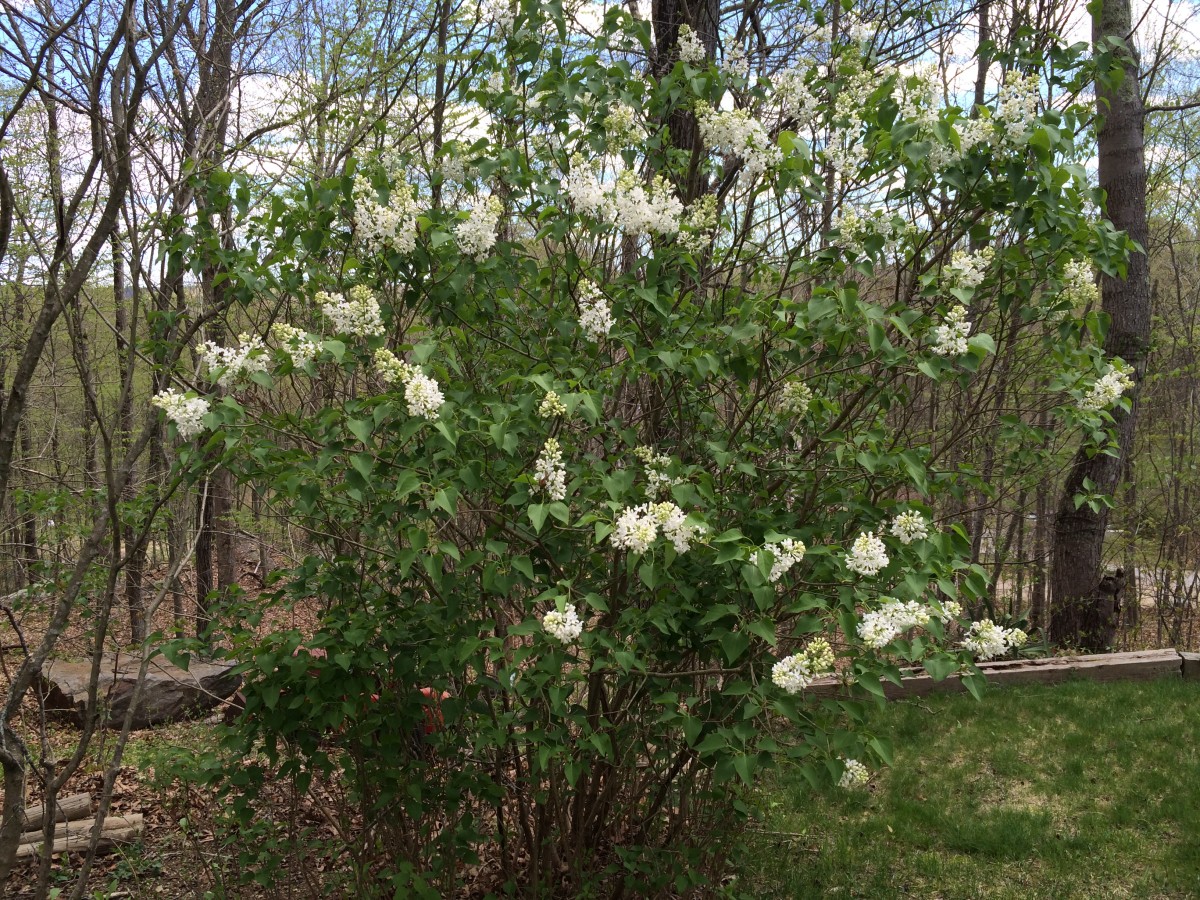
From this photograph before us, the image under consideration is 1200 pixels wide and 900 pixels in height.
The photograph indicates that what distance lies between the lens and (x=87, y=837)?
422 centimetres

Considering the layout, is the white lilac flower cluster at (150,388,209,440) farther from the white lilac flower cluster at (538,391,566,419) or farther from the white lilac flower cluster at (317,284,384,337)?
the white lilac flower cluster at (538,391,566,419)

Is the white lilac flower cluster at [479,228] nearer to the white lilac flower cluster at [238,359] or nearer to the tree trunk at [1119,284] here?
the white lilac flower cluster at [238,359]

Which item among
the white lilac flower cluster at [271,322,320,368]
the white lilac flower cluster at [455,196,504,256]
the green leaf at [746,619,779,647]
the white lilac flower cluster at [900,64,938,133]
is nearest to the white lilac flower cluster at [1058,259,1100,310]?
the white lilac flower cluster at [900,64,938,133]

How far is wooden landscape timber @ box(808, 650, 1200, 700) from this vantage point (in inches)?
226

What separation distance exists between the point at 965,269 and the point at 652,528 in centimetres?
118

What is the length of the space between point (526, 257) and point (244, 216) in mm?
885

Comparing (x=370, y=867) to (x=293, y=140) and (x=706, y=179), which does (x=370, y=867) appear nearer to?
(x=706, y=179)

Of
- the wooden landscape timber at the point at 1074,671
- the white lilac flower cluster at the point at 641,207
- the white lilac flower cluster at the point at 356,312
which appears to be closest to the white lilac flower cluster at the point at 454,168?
the white lilac flower cluster at the point at 641,207

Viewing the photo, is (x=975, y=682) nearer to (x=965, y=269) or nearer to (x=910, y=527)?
(x=910, y=527)

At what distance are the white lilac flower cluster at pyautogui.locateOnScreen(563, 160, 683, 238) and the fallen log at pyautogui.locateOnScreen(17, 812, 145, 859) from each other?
390 centimetres

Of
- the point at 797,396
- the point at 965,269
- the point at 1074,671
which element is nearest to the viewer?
the point at 965,269

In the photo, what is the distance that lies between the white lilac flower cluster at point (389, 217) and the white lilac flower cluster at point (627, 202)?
0.48 m

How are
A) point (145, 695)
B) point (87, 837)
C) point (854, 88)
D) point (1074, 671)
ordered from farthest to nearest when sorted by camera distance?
point (145, 695), point (1074, 671), point (87, 837), point (854, 88)

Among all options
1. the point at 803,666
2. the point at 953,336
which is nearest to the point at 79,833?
the point at 803,666
